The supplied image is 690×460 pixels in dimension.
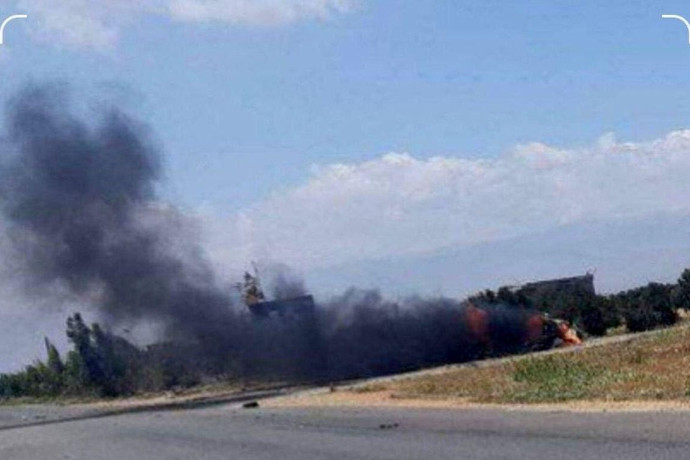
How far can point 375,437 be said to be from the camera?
28.5 meters

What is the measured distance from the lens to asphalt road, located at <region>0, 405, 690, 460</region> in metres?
22.1

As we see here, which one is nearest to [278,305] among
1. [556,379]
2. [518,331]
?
[518,331]

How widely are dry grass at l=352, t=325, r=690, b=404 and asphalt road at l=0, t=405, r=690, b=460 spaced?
2.16 m

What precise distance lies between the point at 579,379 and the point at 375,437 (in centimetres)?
1110

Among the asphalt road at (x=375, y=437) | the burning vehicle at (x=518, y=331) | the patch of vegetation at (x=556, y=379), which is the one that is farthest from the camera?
the burning vehicle at (x=518, y=331)

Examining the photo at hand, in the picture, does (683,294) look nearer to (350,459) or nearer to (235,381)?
(235,381)

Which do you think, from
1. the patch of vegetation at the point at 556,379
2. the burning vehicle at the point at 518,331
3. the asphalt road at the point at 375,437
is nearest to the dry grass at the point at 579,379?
the patch of vegetation at the point at 556,379

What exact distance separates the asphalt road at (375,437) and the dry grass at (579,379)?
216 cm

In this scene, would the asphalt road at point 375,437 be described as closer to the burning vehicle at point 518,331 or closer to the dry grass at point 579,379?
the dry grass at point 579,379

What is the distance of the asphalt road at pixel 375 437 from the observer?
72.4 ft

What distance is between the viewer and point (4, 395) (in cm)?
13200

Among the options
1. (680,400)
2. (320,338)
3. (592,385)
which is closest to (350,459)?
(680,400)

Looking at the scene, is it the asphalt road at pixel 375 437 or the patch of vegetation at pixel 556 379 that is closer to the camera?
the asphalt road at pixel 375 437

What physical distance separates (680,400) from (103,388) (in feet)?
234
